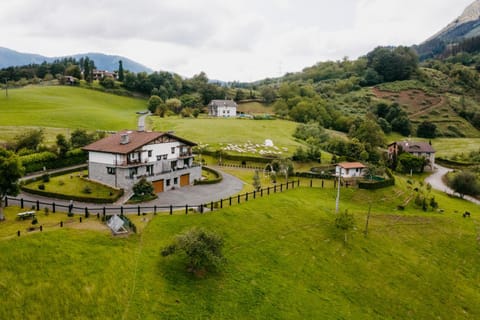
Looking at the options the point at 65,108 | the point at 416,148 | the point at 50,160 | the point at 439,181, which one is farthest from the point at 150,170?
the point at 65,108

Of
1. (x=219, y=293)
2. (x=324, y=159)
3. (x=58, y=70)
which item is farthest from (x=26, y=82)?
(x=219, y=293)

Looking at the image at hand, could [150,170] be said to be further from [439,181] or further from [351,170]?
[439,181]

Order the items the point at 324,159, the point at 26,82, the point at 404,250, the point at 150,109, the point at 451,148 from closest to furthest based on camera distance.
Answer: the point at 404,250
the point at 324,159
the point at 451,148
the point at 150,109
the point at 26,82

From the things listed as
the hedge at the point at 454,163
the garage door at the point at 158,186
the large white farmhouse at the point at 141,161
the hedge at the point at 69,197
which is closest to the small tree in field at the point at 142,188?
the large white farmhouse at the point at 141,161

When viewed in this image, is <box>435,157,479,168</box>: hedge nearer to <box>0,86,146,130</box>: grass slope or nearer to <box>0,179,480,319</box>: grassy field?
<box>0,179,480,319</box>: grassy field

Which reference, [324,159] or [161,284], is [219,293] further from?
[324,159]

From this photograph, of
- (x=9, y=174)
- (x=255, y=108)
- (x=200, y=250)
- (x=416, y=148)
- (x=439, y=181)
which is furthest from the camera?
(x=255, y=108)

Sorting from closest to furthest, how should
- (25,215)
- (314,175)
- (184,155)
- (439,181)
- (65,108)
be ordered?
(25,215)
(184,155)
(314,175)
(439,181)
(65,108)

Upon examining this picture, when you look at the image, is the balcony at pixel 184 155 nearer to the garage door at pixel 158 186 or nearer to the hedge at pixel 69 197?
the garage door at pixel 158 186
